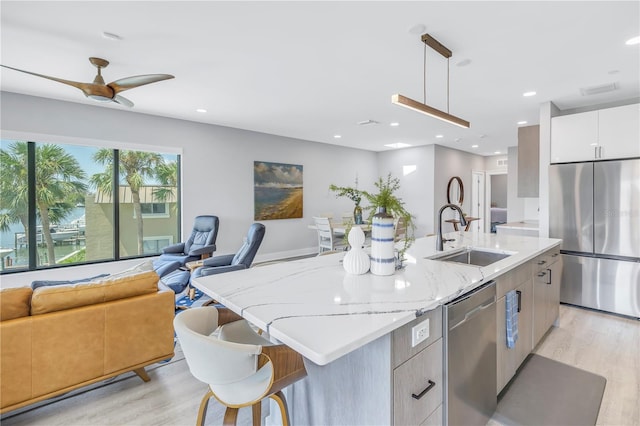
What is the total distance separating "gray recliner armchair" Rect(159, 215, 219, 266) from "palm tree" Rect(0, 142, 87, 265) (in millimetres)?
1488

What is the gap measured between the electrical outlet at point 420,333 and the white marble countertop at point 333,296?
77 mm

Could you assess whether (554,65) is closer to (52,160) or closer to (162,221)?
(162,221)

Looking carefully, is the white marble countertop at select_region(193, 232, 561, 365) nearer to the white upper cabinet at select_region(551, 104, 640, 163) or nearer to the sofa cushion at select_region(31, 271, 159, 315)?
the sofa cushion at select_region(31, 271, 159, 315)

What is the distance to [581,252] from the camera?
3725 millimetres

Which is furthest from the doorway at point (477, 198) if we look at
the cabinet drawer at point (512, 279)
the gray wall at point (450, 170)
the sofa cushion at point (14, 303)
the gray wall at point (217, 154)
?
the sofa cushion at point (14, 303)

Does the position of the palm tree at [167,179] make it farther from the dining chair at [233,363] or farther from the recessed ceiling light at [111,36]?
the dining chair at [233,363]

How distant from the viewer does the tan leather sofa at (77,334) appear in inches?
69.1

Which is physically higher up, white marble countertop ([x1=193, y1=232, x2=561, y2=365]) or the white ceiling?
the white ceiling

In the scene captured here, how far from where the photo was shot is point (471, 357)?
158 cm

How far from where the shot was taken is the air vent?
3.60 metres

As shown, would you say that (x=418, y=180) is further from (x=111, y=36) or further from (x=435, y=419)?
(x=435, y=419)

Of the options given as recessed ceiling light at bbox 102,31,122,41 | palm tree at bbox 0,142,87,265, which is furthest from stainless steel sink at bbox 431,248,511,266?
palm tree at bbox 0,142,87,265

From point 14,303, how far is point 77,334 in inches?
14.5

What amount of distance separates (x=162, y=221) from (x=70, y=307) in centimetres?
374
